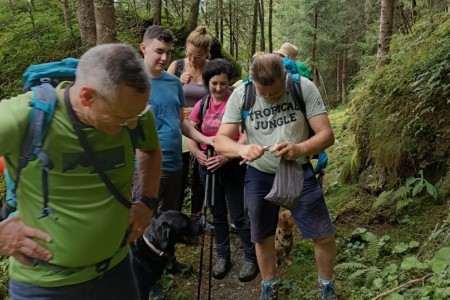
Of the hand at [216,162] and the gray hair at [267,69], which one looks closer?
the gray hair at [267,69]

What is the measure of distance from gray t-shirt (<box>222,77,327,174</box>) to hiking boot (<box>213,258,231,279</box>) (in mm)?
1647

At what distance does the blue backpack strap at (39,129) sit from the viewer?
1548 millimetres

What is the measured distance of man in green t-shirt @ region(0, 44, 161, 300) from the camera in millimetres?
1561

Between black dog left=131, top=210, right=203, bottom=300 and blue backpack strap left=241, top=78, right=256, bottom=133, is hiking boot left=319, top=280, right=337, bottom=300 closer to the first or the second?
black dog left=131, top=210, right=203, bottom=300

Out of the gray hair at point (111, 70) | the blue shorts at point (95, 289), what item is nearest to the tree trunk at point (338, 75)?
the blue shorts at point (95, 289)

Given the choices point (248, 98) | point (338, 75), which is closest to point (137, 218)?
point (248, 98)

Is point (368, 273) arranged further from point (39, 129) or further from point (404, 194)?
point (39, 129)

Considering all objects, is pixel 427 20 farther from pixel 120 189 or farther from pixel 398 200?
pixel 120 189

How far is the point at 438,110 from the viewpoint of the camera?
4.53m

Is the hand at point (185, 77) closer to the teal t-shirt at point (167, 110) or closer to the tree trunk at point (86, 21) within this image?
the teal t-shirt at point (167, 110)

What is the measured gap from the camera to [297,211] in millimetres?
3363

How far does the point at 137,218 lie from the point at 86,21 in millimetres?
5948

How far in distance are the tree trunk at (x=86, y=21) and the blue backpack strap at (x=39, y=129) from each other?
5.96 m

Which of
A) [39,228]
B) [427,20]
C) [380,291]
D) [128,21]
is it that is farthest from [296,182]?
[128,21]
